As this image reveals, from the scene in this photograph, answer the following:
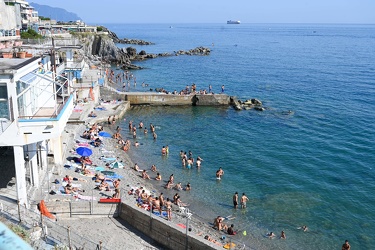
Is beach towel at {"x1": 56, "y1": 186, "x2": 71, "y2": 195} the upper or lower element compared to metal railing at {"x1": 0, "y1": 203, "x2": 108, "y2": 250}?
lower

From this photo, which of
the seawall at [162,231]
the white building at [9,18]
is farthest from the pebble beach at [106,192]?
the white building at [9,18]

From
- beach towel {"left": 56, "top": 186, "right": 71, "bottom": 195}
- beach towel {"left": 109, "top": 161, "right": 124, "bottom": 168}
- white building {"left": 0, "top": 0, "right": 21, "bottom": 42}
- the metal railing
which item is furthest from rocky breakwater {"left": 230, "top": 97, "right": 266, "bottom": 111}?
white building {"left": 0, "top": 0, "right": 21, "bottom": 42}

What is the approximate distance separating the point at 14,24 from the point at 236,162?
65.6m

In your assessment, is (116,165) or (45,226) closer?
(45,226)

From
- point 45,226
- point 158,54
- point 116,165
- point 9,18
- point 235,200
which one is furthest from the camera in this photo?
point 158,54

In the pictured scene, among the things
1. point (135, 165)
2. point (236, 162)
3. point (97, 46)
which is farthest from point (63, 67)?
point (97, 46)

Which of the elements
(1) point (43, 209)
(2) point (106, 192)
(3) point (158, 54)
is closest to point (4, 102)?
(1) point (43, 209)

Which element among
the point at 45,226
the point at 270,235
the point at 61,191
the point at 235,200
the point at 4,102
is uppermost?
the point at 4,102

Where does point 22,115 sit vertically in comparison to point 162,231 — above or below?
above

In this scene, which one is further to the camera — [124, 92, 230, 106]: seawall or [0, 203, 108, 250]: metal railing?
[124, 92, 230, 106]: seawall

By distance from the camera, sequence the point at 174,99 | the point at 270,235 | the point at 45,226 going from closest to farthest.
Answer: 1. the point at 45,226
2. the point at 270,235
3. the point at 174,99

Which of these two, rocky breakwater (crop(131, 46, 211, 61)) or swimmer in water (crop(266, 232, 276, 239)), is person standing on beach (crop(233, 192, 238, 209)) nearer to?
swimmer in water (crop(266, 232, 276, 239))

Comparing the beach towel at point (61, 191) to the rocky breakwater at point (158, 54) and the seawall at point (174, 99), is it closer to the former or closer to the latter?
the seawall at point (174, 99)

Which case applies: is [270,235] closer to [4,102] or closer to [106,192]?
[106,192]
